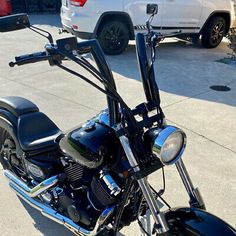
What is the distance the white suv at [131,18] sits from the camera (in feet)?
24.0

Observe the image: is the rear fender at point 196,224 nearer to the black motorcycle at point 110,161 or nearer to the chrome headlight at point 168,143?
the black motorcycle at point 110,161

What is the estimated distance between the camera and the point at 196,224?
1823 millimetres

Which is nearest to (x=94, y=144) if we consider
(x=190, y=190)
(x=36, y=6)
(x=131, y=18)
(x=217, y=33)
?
(x=190, y=190)

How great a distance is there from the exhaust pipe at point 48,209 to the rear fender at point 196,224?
40 cm

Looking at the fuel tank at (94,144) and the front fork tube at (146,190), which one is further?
the fuel tank at (94,144)

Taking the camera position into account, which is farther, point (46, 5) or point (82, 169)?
point (46, 5)

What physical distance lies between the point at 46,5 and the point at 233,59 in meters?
10.7

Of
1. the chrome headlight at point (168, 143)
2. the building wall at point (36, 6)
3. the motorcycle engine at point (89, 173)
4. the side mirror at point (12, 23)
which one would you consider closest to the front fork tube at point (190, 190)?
the chrome headlight at point (168, 143)

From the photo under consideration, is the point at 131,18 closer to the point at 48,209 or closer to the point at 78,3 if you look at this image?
the point at 78,3

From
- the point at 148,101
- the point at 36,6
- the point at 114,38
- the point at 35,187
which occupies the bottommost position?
the point at 36,6

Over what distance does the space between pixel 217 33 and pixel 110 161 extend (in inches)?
305

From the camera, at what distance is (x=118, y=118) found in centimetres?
193

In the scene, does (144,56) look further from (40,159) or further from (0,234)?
(0,234)

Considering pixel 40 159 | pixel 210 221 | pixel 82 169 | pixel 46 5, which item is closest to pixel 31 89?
pixel 40 159
